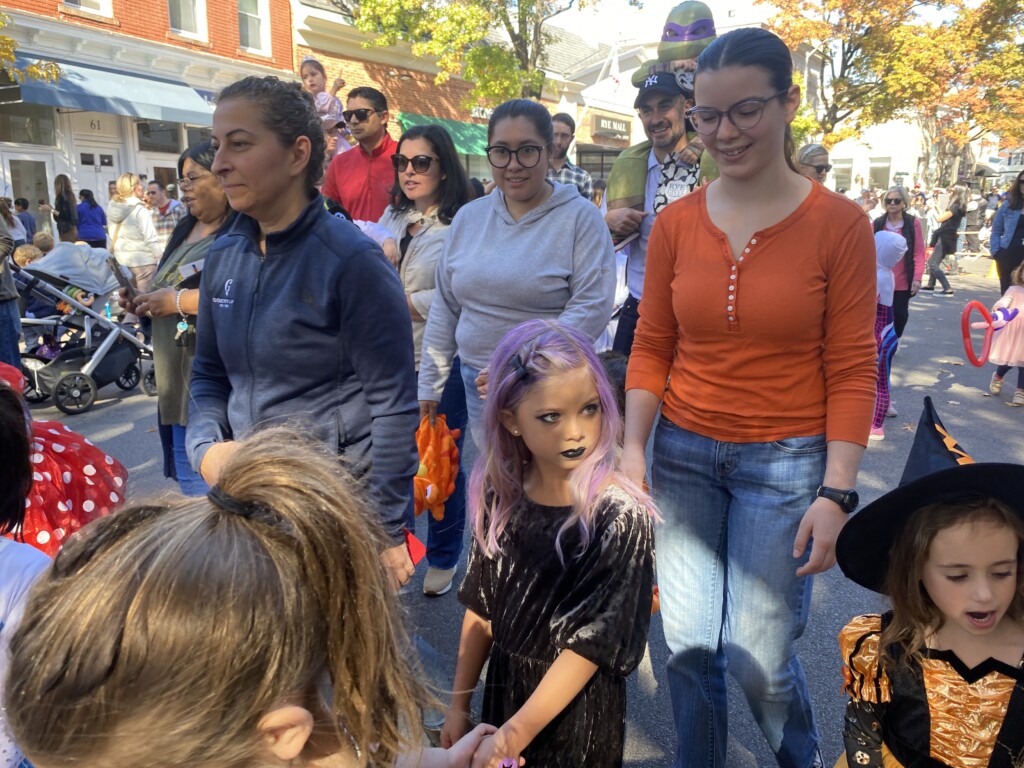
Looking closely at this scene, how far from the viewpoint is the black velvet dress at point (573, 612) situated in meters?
1.73

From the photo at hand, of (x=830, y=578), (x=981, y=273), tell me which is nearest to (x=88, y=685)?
(x=830, y=578)

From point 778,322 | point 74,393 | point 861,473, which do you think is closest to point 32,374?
point 74,393

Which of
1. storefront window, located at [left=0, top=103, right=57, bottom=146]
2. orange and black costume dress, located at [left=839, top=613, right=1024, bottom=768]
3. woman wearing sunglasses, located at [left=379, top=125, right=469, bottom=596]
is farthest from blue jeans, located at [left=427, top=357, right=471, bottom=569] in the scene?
storefront window, located at [left=0, top=103, right=57, bottom=146]

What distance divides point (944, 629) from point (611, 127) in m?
30.6

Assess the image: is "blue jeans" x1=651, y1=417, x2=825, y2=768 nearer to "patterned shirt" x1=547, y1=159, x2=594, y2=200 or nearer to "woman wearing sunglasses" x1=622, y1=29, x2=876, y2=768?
"woman wearing sunglasses" x1=622, y1=29, x2=876, y2=768

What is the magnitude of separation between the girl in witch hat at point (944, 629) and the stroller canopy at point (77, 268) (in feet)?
23.0

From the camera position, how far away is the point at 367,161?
15.4ft

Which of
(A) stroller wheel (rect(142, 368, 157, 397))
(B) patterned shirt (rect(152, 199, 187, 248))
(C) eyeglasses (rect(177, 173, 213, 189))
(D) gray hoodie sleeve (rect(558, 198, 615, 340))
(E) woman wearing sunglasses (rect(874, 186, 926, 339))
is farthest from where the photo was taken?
(B) patterned shirt (rect(152, 199, 187, 248))

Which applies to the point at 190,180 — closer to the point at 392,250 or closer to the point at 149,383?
the point at 392,250

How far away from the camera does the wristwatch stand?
5.92 feet

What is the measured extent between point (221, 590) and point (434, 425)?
2119 mm

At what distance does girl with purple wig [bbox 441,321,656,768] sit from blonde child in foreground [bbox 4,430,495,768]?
64 centimetres

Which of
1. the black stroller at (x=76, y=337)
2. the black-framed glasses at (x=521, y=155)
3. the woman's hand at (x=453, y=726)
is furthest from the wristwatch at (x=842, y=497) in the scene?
the black stroller at (x=76, y=337)

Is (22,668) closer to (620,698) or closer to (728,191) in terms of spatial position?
(620,698)
